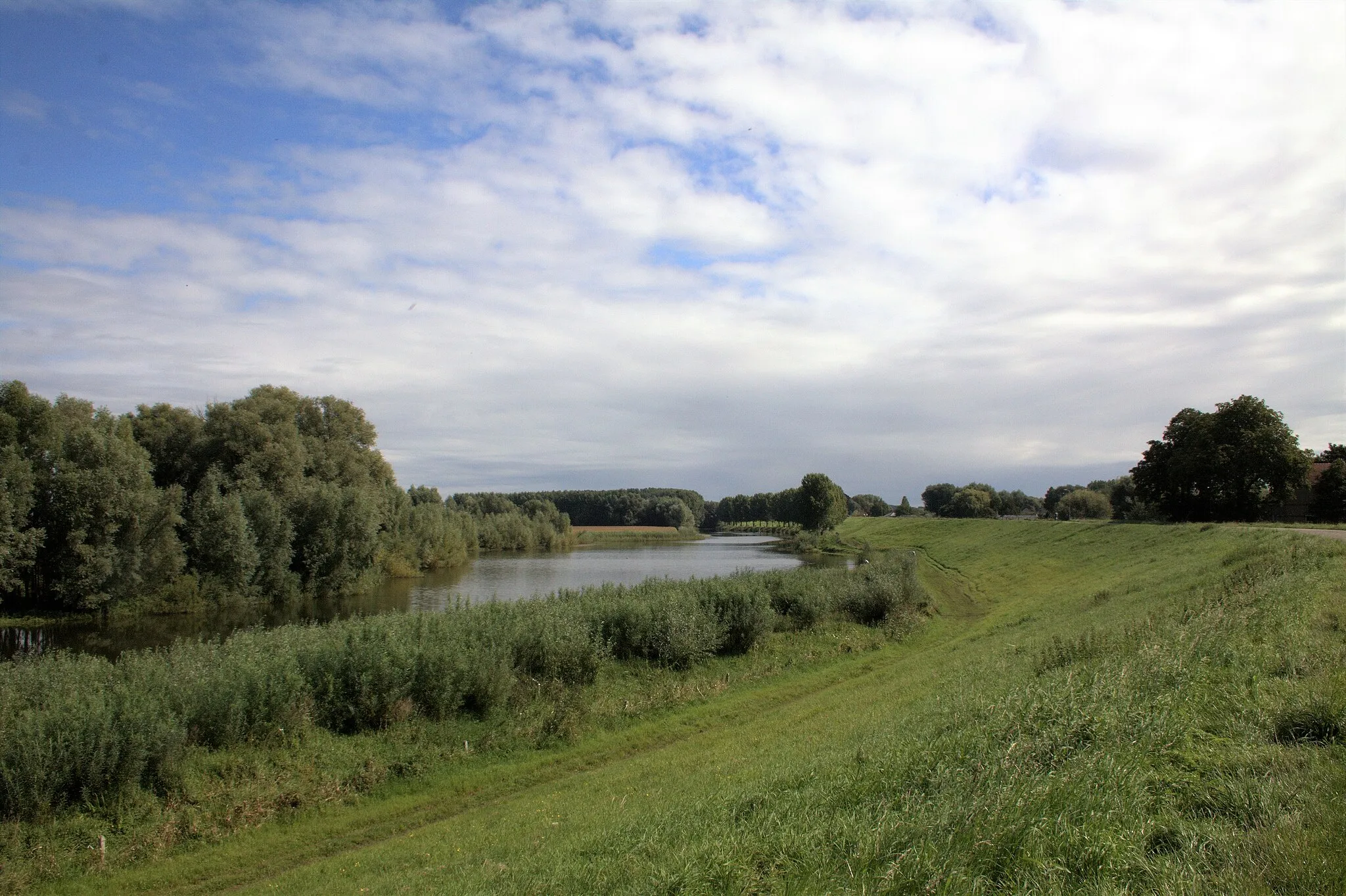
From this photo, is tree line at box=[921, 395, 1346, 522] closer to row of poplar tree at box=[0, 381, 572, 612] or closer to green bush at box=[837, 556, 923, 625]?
green bush at box=[837, 556, 923, 625]

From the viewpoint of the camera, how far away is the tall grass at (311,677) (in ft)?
37.2

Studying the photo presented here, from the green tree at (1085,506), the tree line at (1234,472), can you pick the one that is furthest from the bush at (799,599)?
the green tree at (1085,506)

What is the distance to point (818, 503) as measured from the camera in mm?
106250

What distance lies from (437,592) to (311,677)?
36128mm

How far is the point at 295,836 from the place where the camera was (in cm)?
1152

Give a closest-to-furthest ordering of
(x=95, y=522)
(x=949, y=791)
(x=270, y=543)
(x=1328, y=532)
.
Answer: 1. (x=949, y=791)
2. (x=1328, y=532)
3. (x=95, y=522)
4. (x=270, y=543)

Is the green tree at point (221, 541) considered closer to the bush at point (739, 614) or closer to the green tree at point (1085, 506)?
the bush at point (739, 614)

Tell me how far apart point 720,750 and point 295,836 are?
294 inches

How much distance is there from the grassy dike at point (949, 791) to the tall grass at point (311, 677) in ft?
6.00

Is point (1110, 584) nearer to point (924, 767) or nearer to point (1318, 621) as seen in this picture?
point (1318, 621)

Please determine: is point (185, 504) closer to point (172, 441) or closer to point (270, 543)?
point (270, 543)

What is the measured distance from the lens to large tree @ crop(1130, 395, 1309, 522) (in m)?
48.7

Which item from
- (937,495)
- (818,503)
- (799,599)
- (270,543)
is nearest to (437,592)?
(270,543)

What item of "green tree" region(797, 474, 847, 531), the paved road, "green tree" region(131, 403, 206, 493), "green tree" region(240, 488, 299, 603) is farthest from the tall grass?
"green tree" region(797, 474, 847, 531)
